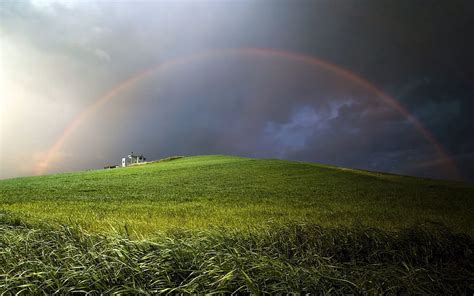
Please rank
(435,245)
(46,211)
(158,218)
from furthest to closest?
(46,211) < (158,218) < (435,245)

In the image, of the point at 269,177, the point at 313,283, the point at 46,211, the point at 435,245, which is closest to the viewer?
the point at 313,283

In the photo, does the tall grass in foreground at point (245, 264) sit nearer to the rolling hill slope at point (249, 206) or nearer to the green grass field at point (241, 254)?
the green grass field at point (241, 254)

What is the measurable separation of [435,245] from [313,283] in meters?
5.56

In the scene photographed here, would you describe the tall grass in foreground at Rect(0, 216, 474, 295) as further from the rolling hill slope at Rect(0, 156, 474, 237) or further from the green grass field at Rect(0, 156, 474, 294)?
the rolling hill slope at Rect(0, 156, 474, 237)

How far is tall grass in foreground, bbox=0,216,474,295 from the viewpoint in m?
5.40

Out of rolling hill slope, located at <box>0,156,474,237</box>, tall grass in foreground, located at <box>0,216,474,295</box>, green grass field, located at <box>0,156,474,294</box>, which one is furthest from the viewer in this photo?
rolling hill slope, located at <box>0,156,474,237</box>

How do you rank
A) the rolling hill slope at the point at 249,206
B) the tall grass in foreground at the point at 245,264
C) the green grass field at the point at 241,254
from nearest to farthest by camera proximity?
the tall grass in foreground at the point at 245,264 → the green grass field at the point at 241,254 → the rolling hill slope at the point at 249,206

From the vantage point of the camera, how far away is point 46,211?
64.0 feet

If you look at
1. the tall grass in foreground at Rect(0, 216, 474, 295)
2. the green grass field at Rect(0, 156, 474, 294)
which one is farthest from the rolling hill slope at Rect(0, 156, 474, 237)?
the tall grass in foreground at Rect(0, 216, 474, 295)

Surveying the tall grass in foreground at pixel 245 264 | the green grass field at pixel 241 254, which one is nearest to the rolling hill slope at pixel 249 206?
the green grass field at pixel 241 254

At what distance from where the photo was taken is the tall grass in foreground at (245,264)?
5402mm

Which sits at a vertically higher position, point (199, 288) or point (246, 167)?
point (246, 167)

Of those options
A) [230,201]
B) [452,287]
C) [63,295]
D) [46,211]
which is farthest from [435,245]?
[46,211]

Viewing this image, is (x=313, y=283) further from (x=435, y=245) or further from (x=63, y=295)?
(x=435, y=245)
